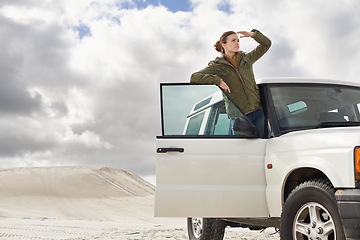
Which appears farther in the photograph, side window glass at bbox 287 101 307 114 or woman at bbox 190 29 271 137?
woman at bbox 190 29 271 137

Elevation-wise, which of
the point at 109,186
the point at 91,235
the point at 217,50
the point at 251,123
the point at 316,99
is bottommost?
the point at 91,235

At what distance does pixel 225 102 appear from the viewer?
5910 mm

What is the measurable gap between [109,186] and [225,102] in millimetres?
34885

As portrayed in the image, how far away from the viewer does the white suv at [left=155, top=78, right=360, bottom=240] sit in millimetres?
4621

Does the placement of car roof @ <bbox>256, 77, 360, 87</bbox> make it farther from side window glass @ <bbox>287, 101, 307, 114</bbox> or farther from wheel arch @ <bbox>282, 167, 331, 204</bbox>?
wheel arch @ <bbox>282, 167, 331, 204</bbox>

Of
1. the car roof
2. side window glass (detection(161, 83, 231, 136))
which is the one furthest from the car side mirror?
the car roof

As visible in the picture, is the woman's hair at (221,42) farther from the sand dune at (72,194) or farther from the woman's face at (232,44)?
the sand dune at (72,194)

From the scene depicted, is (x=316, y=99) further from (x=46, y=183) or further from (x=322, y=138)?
(x=46, y=183)

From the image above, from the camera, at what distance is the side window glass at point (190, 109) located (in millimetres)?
5828

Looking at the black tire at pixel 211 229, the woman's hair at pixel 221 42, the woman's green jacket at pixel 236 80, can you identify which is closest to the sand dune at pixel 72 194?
the black tire at pixel 211 229

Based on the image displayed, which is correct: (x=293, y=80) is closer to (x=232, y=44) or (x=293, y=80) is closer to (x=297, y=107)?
(x=297, y=107)

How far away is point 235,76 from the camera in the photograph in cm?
602

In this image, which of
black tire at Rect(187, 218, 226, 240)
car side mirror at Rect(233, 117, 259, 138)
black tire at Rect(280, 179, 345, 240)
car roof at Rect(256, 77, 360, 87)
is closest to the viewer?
Answer: black tire at Rect(280, 179, 345, 240)

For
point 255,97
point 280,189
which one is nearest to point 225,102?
point 255,97
